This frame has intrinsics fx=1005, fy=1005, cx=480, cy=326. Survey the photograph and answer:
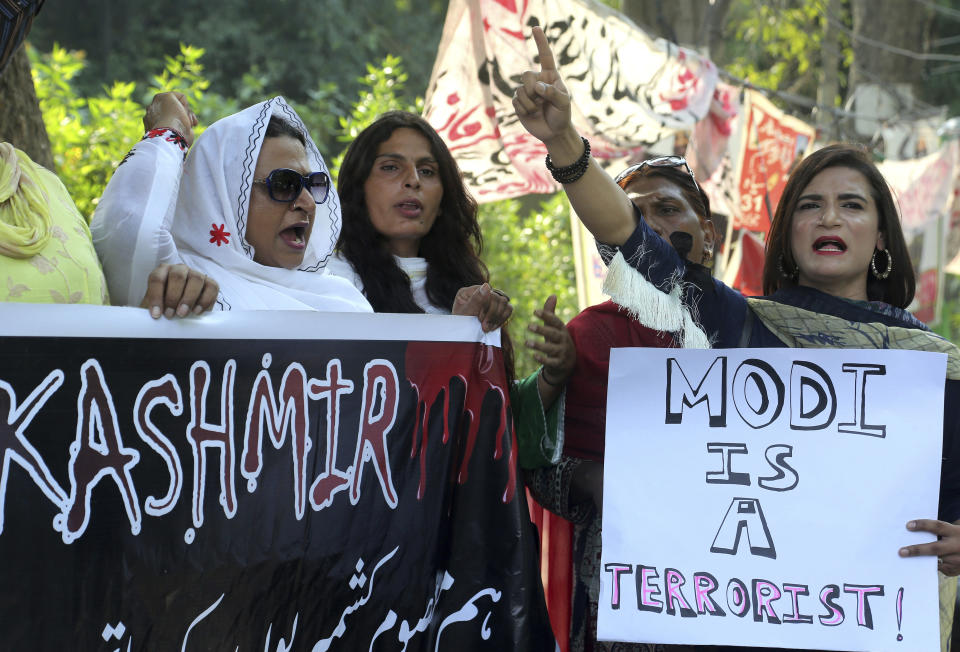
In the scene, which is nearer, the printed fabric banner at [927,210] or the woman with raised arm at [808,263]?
the woman with raised arm at [808,263]

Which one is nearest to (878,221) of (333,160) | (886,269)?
(886,269)

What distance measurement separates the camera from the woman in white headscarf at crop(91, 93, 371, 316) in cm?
206

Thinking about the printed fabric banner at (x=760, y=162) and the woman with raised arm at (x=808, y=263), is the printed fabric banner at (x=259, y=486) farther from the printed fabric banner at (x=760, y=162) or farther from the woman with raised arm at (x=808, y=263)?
the printed fabric banner at (x=760, y=162)

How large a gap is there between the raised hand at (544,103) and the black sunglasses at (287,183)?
0.64 meters

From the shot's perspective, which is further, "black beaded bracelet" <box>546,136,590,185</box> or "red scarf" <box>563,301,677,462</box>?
"red scarf" <box>563,301,677,462</box>

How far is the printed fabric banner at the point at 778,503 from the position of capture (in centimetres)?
200

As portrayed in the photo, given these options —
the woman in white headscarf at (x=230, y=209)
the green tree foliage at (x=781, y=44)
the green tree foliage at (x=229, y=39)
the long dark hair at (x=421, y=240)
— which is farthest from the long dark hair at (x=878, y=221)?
the green tree foliage at (x=229, y=39)

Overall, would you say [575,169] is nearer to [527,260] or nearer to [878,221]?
[878,221]

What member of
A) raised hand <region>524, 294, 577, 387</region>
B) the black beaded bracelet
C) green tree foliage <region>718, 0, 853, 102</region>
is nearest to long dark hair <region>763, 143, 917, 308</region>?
raised hand <region>524, 294, 577, 387</region>

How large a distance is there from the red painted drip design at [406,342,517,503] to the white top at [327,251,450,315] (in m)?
0.58

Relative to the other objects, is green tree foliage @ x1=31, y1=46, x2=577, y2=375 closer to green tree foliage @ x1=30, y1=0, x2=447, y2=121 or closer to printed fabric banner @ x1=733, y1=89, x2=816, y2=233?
printed fabric banner @ x1=733, y1=89, x2=816, y2=233

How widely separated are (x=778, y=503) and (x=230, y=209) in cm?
134

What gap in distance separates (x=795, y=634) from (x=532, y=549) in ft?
1.81

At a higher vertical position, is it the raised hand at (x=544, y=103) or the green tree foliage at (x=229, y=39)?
the green tree foliage at (x=229, y=39)
